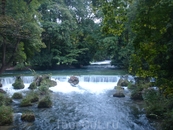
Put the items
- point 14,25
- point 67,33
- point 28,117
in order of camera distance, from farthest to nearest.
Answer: point 67,33, point 28,117, point 14,25

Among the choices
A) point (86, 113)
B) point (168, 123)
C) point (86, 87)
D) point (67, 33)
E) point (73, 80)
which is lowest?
point (86, 113)

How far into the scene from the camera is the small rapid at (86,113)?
858 cm

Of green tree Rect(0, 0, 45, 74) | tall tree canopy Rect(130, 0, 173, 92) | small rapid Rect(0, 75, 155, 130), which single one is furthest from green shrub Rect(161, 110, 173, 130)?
green tree Rect(0, 0, 45, 74)

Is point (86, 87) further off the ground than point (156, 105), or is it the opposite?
point (156, 105)

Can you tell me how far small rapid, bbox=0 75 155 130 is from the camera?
28.1ft

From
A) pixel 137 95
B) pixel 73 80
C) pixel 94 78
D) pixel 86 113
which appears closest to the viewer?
pixel 86 113

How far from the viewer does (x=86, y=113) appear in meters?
10.4

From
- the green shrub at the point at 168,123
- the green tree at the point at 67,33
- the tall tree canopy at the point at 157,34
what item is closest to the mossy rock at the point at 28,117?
the green shrub at the point at 168,123

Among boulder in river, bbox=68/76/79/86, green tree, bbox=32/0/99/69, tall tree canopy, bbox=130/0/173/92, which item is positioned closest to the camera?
tall tree canopy, bbox=130/0/173/92

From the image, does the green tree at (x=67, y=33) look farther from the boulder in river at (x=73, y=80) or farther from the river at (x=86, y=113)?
the river at (x=86, y=113)

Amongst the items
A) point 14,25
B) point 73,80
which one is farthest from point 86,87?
point 14,25

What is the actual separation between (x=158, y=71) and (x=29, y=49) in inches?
411

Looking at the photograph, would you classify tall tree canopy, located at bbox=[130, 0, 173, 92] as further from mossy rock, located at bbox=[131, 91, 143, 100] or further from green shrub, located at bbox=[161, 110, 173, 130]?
mossy rock, located at bbox=[131, 91, 143, 100]

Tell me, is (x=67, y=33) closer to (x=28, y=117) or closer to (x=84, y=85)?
(x=84, y=85)
